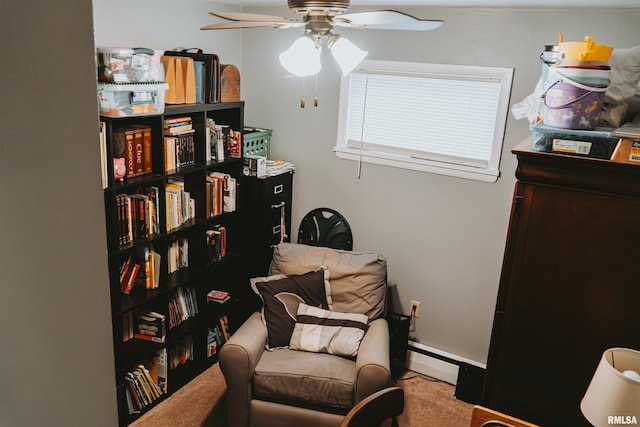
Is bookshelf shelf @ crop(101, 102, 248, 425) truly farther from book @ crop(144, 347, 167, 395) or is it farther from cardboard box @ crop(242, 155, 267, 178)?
cardboard box @ crop(242, 155, 267, 178)

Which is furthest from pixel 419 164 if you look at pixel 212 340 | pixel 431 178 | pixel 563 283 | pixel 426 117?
pixel 212 340

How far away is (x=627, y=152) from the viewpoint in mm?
1639

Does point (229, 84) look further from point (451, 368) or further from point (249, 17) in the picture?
point (451, 368)

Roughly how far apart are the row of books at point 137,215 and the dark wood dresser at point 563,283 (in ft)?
6.21

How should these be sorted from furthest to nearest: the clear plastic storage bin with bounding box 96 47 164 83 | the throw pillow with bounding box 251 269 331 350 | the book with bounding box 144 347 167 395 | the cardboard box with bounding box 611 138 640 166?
the book with bounding box 144 347 167 395
the throw pillow with bounding box 251 269 331 350
the clear plastic storage bin with bounding box 96 47 164 83
the cardboard box with bounding box 611 138 640 166

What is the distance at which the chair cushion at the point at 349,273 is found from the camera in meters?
3.13

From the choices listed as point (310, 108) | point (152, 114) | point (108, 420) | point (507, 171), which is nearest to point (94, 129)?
point (108, 420)

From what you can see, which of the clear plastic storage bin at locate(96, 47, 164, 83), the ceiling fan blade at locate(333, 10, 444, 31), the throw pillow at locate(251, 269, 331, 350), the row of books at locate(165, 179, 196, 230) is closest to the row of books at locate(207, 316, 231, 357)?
the throw pillow at locate(251, 269, 331, 350)

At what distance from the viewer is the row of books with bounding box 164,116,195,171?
2.89 m

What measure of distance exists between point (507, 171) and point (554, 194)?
1.34 meters

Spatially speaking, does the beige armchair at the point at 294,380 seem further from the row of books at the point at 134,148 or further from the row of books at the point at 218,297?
the row of books at the point at 134,148

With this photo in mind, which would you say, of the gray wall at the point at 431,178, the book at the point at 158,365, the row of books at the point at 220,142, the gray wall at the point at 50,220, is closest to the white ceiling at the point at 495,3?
the gray wall at the point at 431,178

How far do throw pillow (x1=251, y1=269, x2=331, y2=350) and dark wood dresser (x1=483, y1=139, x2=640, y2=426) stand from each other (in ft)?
4.27

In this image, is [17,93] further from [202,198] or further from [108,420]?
[202,198]
